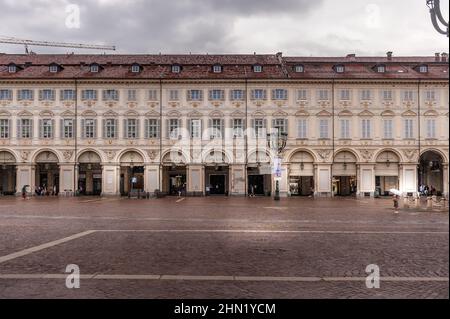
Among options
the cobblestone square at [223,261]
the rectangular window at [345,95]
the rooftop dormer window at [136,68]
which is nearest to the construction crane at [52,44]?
the rooftop dormer window at [136,68]

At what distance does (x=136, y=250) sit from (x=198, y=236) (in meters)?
3.05

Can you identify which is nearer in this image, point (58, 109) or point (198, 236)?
point (198, 236)

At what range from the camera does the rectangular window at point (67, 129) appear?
48250 mm

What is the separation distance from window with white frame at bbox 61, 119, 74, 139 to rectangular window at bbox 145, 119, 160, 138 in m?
7.61

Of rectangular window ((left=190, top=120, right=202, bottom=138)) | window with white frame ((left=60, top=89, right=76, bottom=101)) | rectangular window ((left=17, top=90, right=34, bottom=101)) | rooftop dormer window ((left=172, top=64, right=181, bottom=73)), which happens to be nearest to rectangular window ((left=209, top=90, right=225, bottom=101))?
rectangular window ((left=190, top=120, right=202, bottom=138))

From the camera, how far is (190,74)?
161 ft

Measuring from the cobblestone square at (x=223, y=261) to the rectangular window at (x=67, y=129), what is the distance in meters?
33.3

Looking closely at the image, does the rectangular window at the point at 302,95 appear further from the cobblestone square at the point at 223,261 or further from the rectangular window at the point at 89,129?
the cobblestone square at the point at 223,261

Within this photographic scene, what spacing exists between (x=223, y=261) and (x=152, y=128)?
40.2 m

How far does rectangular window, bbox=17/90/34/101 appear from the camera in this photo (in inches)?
1891

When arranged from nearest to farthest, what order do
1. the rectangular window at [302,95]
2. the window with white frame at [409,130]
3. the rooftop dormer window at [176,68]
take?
the window with white frame at [409,130], the rectangular window at [302,95], the rooftop dormer window at [176,68]

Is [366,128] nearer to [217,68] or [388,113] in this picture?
[388,113]
